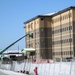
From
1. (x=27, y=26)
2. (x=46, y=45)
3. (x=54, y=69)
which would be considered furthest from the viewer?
(x=27, y=26)

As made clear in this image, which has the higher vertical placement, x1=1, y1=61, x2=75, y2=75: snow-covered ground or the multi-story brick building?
the multi-story brick building

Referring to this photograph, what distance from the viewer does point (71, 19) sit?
106 m

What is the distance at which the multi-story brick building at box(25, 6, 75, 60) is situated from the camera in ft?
352

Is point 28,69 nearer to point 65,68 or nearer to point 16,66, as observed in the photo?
point 16,66

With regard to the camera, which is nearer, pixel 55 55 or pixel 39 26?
pixel 55 55

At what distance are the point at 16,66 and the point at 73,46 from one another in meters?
43.6

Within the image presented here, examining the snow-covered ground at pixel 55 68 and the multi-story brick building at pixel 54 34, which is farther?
the multi-story brick building at pixel 54 34

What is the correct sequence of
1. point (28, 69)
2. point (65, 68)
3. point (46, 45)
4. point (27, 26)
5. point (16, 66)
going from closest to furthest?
1. point (65, 68)
2. point (28, 69)
3. point (16, 66)
4. point (46, 45)
5. point (27, 26)

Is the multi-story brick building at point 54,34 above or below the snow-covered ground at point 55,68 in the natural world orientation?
above

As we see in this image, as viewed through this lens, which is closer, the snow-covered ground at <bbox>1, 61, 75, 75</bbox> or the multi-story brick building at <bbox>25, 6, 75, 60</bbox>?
the snow-covered ground at <bbox>1, 61, 75, 75</bbox>

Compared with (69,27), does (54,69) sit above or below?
below

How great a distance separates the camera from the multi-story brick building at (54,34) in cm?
10739

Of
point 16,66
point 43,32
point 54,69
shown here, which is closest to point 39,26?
point 43,32

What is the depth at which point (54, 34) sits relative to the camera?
125000 millimetres
